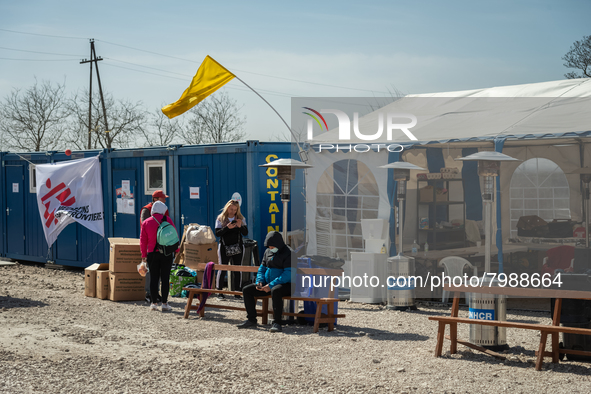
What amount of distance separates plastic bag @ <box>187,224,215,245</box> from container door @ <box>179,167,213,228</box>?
1.76ft

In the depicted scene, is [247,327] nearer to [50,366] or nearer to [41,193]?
[50,366]

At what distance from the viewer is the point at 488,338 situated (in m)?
5.86

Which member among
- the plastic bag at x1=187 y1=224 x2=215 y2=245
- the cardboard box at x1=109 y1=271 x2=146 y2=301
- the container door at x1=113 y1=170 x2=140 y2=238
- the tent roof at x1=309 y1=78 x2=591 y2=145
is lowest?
the cardboard box at x1=109 y1=271 x2=146 y2=301

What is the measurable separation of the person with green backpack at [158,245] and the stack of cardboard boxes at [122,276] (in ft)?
2.80

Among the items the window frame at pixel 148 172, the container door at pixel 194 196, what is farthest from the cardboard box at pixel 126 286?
the window frame at pixel 148 172

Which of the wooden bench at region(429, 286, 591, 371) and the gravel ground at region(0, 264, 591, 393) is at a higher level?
the wooden bench at region(429, 286, 591, 371)

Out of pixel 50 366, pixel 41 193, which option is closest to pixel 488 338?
pixel 50 366

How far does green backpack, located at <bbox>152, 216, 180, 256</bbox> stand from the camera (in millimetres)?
8094

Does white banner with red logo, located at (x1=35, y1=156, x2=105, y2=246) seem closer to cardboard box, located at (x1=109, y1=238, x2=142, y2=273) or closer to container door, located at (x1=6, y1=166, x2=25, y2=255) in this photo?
container door, located at (x1=6, y1=166, x2=25, y2=255)

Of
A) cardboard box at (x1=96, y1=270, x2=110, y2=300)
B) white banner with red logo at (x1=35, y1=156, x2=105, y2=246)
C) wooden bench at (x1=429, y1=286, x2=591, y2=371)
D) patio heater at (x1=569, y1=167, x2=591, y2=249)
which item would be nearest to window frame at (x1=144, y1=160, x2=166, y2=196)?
white banner with red logo at (x1=35, y1=156, x2=105, y2=246)

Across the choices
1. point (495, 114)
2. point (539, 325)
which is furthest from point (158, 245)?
point (495, 114)

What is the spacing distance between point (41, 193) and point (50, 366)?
8.52m

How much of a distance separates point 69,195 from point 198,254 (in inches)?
163

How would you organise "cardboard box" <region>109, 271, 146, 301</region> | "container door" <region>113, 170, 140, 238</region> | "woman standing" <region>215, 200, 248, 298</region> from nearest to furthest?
1. "woman standing" <region>215, 200, 248, 298</region>
2. "cardboard box" <region>109, 271, 146, 301</region>
3. "container door" <region>113, 170, 140, 238</region>
